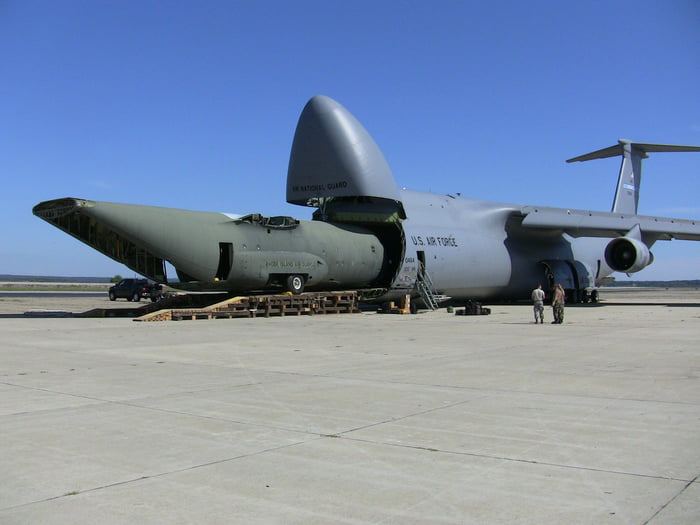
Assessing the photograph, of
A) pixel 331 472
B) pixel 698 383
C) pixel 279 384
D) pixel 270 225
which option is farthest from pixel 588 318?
pixel 331 472

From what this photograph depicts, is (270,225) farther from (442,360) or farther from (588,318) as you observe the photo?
(442,360)

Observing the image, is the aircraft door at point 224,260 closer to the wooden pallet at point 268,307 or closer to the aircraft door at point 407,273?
the wooden pallet at point 268,307

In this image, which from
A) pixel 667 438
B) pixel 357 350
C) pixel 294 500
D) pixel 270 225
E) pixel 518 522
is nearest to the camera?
pixel 518 522

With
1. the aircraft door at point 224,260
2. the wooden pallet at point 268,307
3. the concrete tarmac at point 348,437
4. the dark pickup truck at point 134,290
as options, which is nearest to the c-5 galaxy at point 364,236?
the aircraft door at point 224,260

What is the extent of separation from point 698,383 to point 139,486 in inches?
281

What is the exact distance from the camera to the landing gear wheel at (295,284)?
2383cm

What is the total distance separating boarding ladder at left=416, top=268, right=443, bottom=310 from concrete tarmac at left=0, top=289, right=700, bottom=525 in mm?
15277

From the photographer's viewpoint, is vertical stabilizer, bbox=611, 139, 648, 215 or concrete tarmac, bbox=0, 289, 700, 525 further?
vertical stabilizer, bbox=611, 139, 648, 215

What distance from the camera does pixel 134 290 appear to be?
137 ft

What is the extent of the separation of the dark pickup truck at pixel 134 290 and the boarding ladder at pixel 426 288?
19.3 m

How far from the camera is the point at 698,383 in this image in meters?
8.70

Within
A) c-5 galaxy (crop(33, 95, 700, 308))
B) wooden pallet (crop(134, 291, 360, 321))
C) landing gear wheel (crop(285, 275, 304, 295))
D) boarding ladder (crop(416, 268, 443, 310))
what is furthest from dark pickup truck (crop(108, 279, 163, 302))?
boarding ladder (crop(416, 268, 443, 310))

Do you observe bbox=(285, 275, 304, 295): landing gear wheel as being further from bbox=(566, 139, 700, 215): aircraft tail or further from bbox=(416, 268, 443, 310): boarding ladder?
bbox=(566, 139, 700, 215): aircraft tail

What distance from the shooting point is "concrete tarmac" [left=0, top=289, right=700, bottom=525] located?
4.14m
